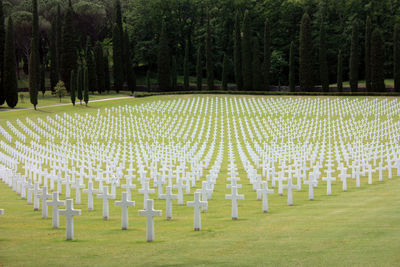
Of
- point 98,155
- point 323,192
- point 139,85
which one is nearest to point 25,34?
point 139,85

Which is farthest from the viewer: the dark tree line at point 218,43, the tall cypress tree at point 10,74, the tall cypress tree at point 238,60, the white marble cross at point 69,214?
the tall cypress tree at point 238,60

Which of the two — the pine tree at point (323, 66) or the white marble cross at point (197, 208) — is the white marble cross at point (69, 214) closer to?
the white marble cross at point (197, 208)

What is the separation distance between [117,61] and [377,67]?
34526 millimetres

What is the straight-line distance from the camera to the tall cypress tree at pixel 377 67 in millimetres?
73688

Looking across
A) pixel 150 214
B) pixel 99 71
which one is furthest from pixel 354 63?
pixel 150 214

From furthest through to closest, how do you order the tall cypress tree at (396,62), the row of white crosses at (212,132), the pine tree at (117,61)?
the pine tree at (117,61)
the tall cypress tree at (396,62)
the row of white crosses at (212,132)

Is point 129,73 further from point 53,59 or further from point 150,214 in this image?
point 150,214

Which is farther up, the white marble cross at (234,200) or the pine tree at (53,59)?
the pine tree at (53,59)

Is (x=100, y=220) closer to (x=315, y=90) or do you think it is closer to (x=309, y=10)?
(x=315, y=90)

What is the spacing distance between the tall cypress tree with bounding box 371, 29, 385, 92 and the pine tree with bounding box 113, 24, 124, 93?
33.3m

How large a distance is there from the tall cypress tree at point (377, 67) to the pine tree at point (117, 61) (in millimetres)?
33271

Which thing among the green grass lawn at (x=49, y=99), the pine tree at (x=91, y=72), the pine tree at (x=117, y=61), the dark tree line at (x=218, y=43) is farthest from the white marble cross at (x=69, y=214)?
the pine tree at (x=117, y=61)

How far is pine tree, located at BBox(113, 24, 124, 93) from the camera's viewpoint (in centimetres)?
8362

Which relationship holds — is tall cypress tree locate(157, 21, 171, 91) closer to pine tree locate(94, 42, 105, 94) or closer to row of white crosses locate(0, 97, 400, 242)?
pine tree locate(94, 42, 105, 94)
